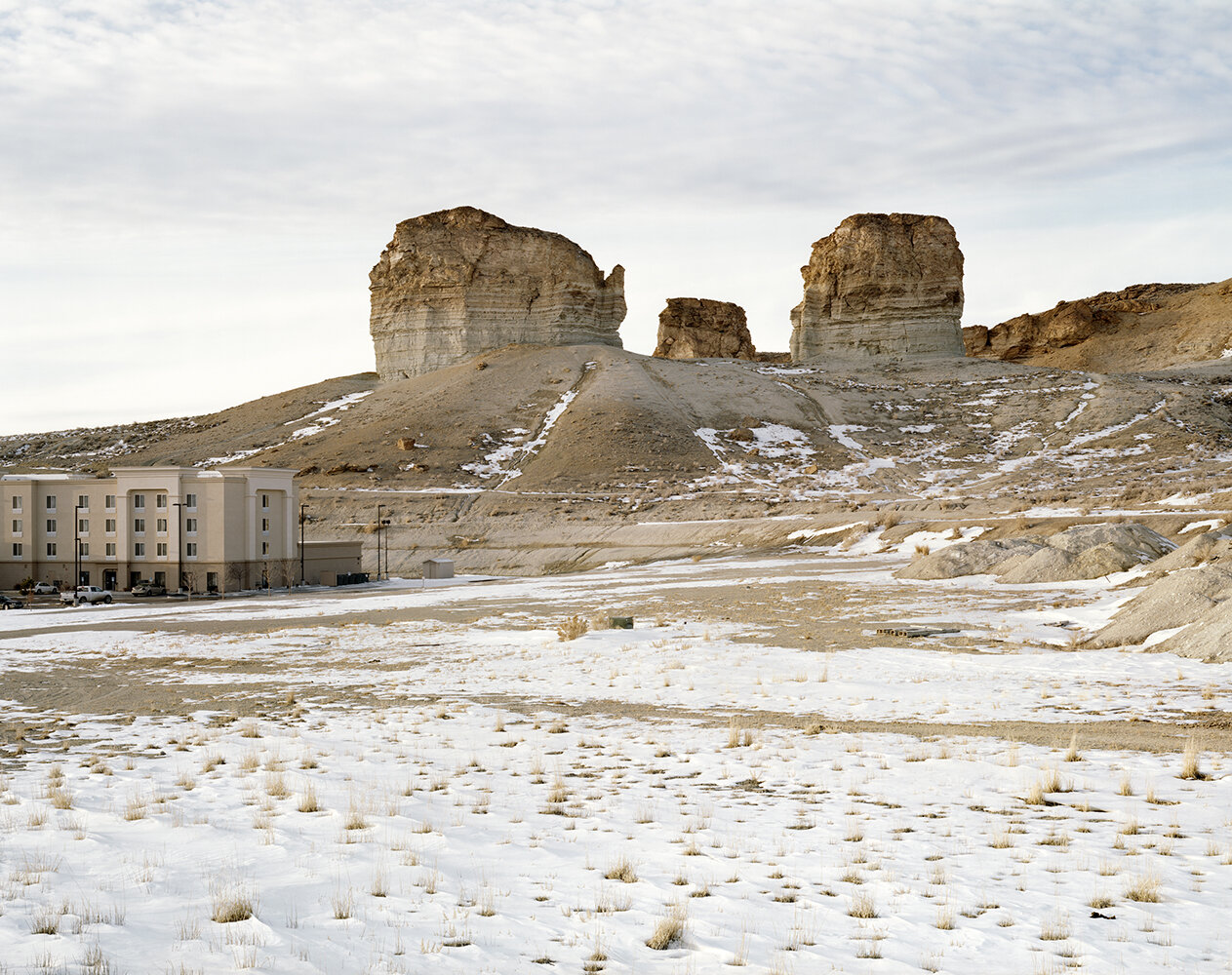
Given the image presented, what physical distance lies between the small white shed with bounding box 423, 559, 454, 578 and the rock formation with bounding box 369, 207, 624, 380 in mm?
64099

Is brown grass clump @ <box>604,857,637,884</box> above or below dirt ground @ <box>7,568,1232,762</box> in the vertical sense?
above

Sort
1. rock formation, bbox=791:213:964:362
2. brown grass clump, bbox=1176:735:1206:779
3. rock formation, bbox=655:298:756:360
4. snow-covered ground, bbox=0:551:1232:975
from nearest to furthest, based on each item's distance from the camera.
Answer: snow-covered ground, bbox=0:551:1232:975
brown grass clump, bbox=1176:735:1206:779
rock formation, bbox=791:213:964:362
rock formation, bbox=655:298:756:360

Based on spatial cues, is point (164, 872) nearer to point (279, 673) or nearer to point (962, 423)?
point (279, 673)

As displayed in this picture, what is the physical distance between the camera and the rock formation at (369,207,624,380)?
4779 inches

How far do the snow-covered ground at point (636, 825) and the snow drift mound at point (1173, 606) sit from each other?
4.02ft

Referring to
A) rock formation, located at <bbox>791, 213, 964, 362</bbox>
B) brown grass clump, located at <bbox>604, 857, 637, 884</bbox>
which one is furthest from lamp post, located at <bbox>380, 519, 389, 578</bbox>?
rock formation, located at <bbox>791, 213, 964, 362</bbox>

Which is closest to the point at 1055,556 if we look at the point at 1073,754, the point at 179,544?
the point at 1073,754

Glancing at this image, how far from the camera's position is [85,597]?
167 feet

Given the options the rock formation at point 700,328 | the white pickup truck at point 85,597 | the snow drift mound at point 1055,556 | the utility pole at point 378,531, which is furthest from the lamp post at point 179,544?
the rock formation at point 700,328

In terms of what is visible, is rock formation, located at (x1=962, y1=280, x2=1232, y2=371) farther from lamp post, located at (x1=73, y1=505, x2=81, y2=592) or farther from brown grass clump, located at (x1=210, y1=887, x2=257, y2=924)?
brown grass clump, located at (x1=210, y1=887, x2=257, y2=924)

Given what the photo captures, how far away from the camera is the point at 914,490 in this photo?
76.7 meters

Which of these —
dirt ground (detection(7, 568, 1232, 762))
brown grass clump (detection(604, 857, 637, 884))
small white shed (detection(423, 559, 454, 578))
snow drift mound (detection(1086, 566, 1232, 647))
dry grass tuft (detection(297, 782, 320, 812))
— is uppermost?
snow drift mound (detection(1086, 566, 1232, 647))

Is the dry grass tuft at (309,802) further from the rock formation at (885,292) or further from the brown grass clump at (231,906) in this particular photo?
the rock formation at (885,292)

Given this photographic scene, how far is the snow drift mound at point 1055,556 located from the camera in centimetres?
2900
